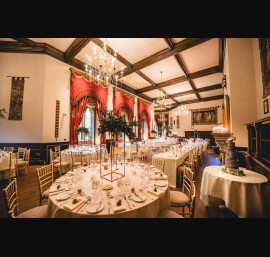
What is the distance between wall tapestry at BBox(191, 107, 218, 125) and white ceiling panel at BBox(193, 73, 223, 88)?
3.50 m

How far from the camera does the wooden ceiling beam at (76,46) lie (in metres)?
4.00

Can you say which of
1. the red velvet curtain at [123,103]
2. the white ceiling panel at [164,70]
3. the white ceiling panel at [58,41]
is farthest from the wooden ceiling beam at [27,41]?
the white ceiling panel at [164,70]

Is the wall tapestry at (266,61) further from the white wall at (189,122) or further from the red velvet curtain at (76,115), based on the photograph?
the white wall at (189,122)

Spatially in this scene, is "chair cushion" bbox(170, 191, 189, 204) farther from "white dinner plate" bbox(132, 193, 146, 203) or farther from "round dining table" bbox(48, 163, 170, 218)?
"white dinner plate" bbox(132, 193, 146, 203)

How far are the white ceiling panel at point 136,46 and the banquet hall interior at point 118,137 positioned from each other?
4 cm

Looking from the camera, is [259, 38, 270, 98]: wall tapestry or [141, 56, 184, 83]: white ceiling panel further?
[141, 56, 184, 83]: white ceiling panel

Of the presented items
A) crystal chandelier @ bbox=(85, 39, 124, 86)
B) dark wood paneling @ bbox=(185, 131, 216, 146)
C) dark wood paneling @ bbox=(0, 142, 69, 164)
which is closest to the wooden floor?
dark wood paneling @ bbox=(0, 142, 69, 164)

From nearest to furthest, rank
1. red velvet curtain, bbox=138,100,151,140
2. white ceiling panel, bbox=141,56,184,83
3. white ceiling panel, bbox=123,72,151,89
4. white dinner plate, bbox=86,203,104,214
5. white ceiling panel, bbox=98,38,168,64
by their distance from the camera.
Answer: white dinner plate, bbox=86,203,104,214 < white ceiling panel, bbox=98,38,168,64 < white ceiling panel, bbox=141,56,184,83 < white ceiling panel, bbox=123,72,151,89 < red velvet curtain, bbox=138,100,151,140

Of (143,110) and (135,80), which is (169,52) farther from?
(143,110)

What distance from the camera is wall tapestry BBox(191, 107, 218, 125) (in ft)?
35.1

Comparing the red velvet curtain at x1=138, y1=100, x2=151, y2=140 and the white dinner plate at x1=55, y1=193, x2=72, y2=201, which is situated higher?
the red velvet curtain at x1=138, y1=100, x2=151, y2=140

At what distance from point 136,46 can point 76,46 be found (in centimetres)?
233
